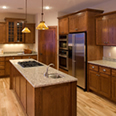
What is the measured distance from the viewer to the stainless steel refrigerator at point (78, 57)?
4.28m

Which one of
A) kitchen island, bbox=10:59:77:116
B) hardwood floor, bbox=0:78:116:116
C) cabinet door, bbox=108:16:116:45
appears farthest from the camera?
cabinet door, bbox=108:16:116:45

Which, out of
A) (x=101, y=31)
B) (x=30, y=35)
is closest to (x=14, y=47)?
(x=30, y=35)

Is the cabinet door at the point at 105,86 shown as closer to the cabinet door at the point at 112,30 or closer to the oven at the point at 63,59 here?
the cabinet door at the point at 112,30

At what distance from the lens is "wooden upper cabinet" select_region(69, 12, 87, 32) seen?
4.22m

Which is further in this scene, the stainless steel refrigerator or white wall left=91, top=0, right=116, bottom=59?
the stainless steel refrigerator

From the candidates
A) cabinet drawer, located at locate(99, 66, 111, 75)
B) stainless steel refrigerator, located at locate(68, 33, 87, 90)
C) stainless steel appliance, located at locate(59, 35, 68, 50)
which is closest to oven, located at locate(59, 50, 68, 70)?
stainless steel appliance, located at locate(59, 35, 68, 50)

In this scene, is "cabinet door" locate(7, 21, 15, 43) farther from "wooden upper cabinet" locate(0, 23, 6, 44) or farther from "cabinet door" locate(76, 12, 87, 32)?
"cabinet door" locate(76, 12, 87, 32)

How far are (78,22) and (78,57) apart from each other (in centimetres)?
112

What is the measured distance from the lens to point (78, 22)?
4480mm

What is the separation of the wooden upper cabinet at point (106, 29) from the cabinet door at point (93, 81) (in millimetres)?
921

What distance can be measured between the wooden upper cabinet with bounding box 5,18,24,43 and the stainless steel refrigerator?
8.55 feet

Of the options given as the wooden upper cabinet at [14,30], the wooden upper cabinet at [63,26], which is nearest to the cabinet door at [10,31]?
the wooden upper cabinet at [14,30]

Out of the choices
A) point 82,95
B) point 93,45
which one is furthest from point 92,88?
point 93,45

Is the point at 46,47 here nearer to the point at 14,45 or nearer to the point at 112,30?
the point at 14,45
